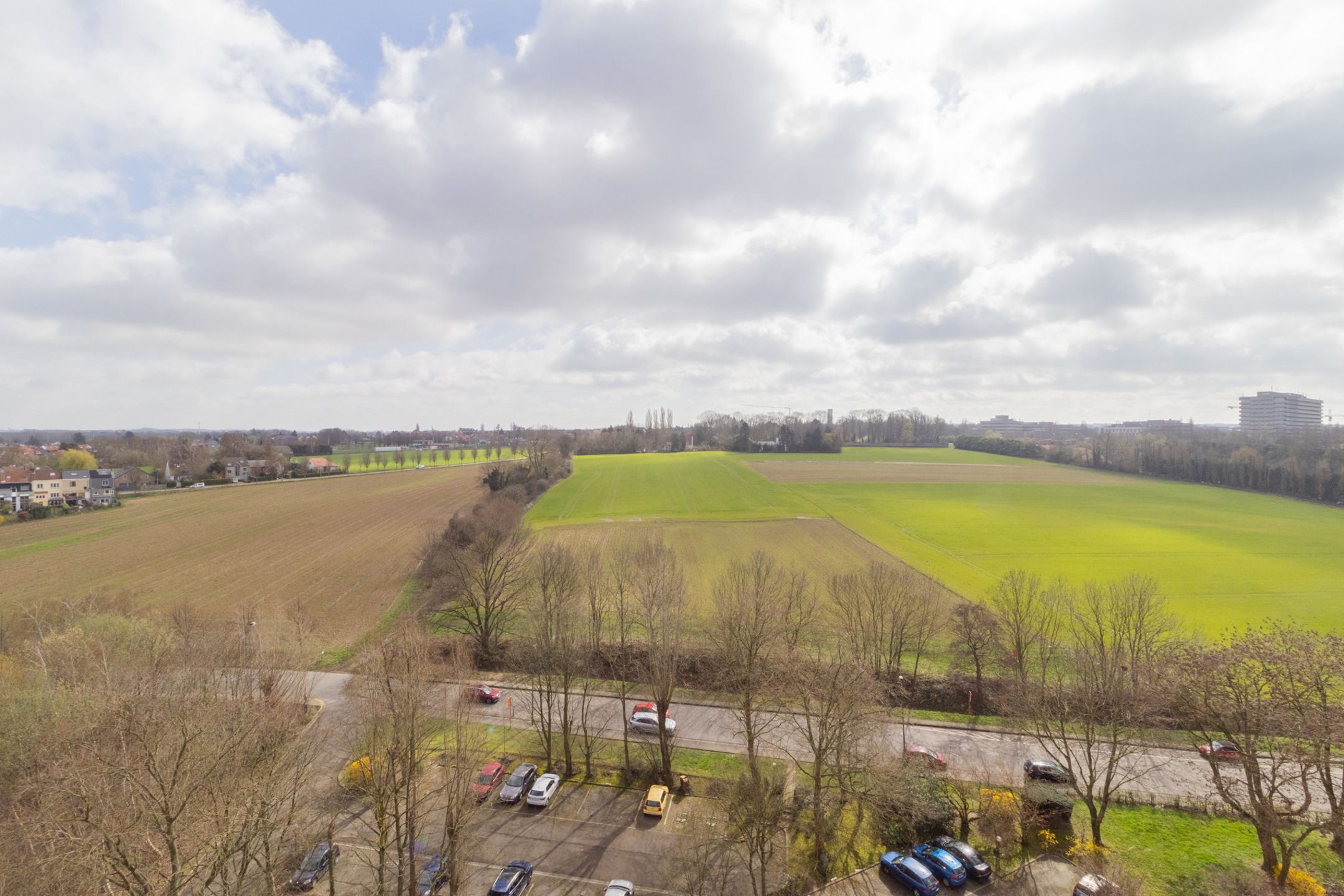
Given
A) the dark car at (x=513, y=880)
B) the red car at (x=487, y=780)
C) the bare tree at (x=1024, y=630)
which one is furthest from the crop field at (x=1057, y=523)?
the dark car at (x=513, y=880)

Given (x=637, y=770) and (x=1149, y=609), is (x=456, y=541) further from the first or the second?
(x=1149, y=609)

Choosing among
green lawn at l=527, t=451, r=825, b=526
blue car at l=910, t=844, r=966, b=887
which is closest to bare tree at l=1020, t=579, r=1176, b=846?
blue car at l=910, t=844, r=966, b=887

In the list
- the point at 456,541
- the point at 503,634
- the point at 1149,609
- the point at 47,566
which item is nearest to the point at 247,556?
the point at 47,566

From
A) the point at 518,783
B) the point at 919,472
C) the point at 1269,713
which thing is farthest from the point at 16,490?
the point at 919,472

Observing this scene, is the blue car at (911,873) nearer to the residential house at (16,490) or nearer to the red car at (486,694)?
the red car at (486,694)

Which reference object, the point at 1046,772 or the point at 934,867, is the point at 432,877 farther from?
the point at 1046,772
